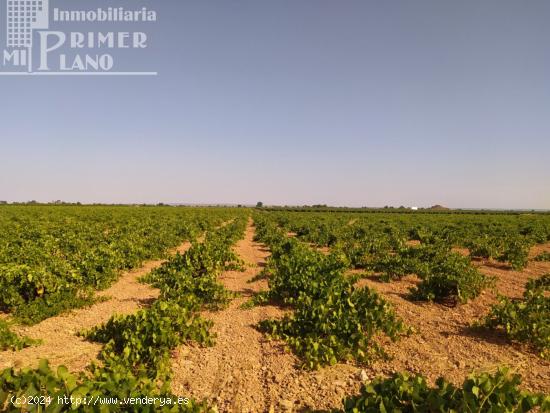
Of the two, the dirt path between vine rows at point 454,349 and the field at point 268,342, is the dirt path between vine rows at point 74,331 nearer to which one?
the field at point 268,342

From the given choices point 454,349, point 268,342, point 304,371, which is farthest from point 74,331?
point 454,349

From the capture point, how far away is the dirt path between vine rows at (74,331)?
16.4 ft

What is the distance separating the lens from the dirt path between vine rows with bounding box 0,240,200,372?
16.4ft

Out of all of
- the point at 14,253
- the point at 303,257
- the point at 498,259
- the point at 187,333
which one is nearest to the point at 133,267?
the point at 14,253

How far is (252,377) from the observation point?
4953 mm

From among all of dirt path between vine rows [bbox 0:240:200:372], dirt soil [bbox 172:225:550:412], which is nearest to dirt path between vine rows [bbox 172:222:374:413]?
dirt soil [bbox 172:225:550:412]

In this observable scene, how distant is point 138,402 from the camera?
3051 millimetres

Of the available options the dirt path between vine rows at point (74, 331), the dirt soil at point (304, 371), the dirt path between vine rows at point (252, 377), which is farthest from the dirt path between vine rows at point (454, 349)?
the dirt path between vine rows at point (74, 331)

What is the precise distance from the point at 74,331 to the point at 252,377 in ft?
12.0

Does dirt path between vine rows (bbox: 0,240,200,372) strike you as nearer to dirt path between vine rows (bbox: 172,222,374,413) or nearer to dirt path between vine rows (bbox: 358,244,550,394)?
dirt path between vine rows (bbox: 172,222,374,413)

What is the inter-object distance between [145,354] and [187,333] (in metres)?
0.90

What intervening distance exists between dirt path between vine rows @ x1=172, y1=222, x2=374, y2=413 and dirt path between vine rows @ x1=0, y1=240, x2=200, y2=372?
4.70ft

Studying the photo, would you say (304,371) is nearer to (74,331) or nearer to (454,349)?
(454,349)

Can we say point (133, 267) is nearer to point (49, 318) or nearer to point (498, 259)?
point (49, 318)
